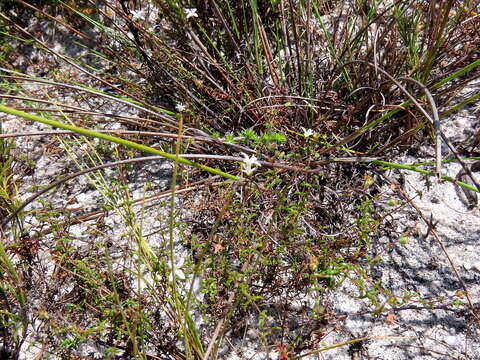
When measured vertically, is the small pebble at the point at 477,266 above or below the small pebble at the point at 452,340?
above

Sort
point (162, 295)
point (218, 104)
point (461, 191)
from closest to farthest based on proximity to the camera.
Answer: point (162, 295)
point (461, 191)
point (218, 104)

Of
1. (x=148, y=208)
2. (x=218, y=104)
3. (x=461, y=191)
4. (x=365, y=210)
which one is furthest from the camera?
(x=218, y=104)

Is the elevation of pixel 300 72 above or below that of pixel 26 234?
above

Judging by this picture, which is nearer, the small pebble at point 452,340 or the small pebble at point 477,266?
the small pebble at point 452,340

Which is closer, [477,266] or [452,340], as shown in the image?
[452,340]

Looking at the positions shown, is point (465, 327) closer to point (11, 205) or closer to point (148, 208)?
point (148, 208)

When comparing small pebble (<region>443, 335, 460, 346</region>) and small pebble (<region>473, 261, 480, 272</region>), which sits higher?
small pebble (<region>473, 261, 480, 272</region>)

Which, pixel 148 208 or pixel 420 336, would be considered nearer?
pixel 420 336

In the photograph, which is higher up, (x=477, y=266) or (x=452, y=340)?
(x=477, y=266)

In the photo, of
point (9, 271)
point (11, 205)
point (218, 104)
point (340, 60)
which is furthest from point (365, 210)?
point (11, 205)

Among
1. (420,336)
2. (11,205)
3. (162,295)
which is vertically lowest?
(420,336)

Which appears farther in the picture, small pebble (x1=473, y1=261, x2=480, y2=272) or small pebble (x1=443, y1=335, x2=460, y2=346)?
small pebble (x1=473, y1=261, x2=480, y2=272)
